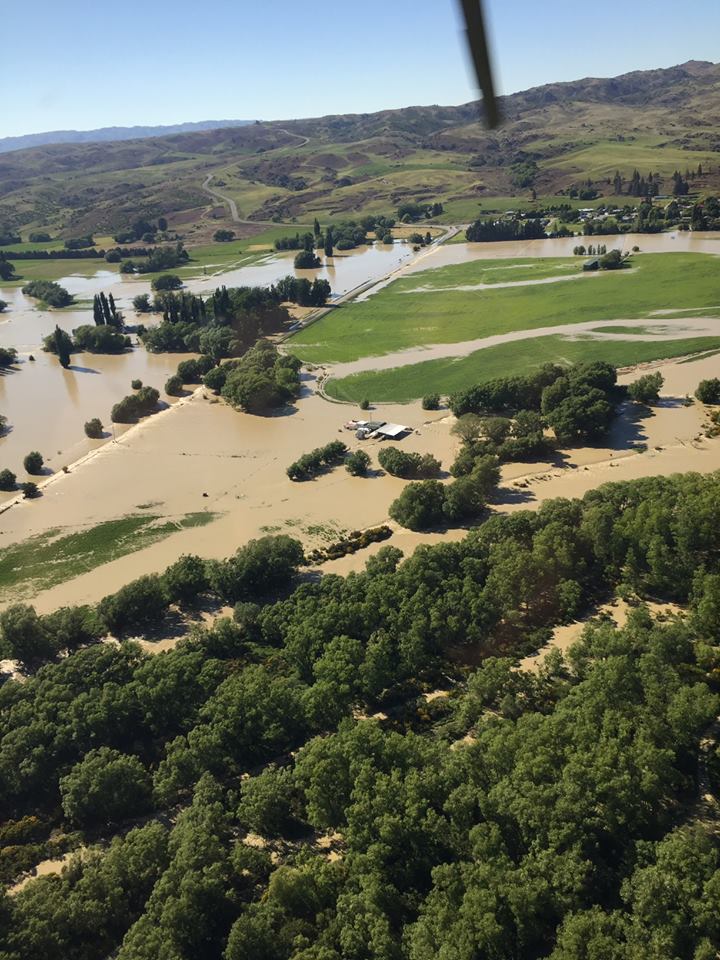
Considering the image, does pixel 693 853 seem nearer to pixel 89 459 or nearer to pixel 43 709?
pixel 43 709

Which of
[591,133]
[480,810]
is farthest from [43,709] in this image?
[591,133]

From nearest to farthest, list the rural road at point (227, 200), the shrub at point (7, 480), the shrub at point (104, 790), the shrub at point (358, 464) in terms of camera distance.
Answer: the shrub at point (104, 790), the shrub at point (358, 464), the shrub at point (7, 480), the rural road at point (227, 200)

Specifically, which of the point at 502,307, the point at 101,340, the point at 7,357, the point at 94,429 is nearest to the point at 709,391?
the point at 502,307

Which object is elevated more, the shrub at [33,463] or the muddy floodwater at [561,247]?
the muddy floodwater at [561,247]

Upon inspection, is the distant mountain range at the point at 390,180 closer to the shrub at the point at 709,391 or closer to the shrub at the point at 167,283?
the shrub at the point at 167,283

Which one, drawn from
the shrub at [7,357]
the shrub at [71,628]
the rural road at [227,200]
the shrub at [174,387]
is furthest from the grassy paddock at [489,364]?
the rural road at [227,200]
